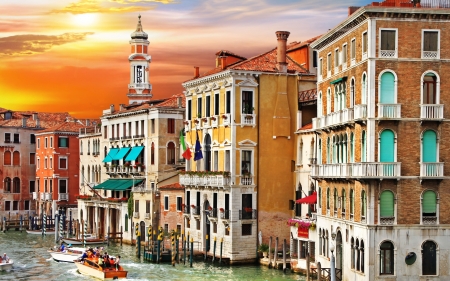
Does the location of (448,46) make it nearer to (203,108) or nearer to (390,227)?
(390,227)

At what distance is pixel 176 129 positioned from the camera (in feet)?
185

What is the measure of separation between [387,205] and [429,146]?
7.54ft

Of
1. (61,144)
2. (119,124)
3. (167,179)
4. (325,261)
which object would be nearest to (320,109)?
(325,261)

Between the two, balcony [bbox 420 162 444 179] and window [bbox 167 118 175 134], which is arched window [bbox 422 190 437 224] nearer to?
balcony [bbox 420 162 444 179]

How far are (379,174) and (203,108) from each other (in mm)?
18643

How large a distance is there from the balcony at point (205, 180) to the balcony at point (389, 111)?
14.9m

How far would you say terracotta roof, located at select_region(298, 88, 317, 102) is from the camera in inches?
1694

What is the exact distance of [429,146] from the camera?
98.4 ft

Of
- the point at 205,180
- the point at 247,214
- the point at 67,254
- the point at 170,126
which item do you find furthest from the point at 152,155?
the point at 247,214

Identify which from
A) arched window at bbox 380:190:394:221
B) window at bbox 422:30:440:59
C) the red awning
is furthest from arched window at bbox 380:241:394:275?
the red awning

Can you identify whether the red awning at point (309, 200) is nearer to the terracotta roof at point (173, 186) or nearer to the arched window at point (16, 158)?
the terracotta roof at point (173, 186)

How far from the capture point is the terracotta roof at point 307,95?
43.0 metres

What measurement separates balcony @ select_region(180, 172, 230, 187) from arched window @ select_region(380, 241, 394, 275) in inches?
574

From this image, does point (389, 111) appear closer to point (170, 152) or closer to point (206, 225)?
point (206, 225)
